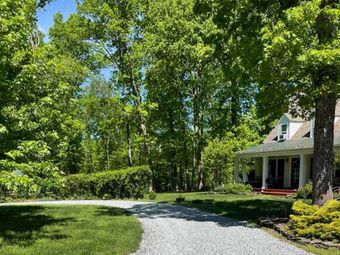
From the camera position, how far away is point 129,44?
111ft

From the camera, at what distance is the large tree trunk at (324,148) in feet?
40.6

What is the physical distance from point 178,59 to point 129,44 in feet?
13.3

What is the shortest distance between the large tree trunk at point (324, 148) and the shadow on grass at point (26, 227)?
7172mm

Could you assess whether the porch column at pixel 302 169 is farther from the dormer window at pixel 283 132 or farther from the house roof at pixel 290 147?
the dormer window at pixel 283 132

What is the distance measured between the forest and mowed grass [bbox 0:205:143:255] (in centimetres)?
139

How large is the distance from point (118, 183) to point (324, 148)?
44.3ft

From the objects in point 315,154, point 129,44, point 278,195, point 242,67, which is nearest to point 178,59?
point 129,44

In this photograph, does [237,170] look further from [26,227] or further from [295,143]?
[26,227]

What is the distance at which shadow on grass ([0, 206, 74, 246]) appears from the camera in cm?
993

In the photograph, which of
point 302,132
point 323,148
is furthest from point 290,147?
point 323,148

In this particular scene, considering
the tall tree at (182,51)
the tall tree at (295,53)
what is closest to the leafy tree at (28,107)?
the tall tree at (295,53)

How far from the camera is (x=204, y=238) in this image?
10.5 m

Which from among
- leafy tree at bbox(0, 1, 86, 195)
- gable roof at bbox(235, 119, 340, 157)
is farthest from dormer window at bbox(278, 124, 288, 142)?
leafy tree at bbox(0, 1, 86, 195)

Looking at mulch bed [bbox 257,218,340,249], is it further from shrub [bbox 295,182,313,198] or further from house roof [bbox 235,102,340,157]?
house roof [bbox 235,102,340,157]
